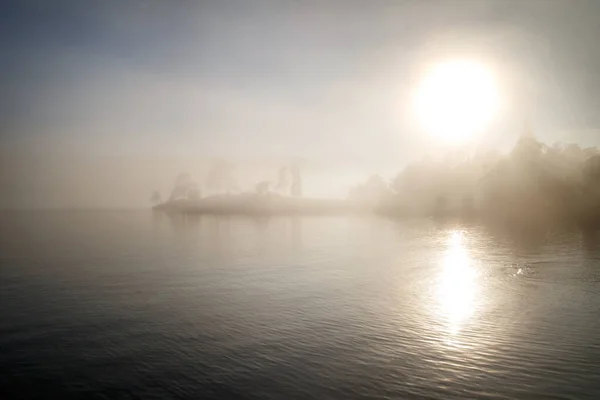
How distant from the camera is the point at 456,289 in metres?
49.5

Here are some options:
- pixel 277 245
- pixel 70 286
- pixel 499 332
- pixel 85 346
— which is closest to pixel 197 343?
pixel 85 346

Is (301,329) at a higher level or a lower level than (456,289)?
higher

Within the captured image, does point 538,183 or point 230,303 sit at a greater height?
point 538,183

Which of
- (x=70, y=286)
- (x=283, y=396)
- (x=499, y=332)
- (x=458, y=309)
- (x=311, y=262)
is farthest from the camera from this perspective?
(x=311, y=262)

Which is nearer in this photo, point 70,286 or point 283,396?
point 283,396

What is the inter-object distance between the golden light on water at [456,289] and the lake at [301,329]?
0.30 metres

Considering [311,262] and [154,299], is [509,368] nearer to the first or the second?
[154,299]

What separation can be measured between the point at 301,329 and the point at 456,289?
26.4 m

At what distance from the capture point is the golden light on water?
124 ft

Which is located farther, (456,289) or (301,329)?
(456,289)

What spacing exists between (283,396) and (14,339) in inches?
982

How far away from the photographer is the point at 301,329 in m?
33.2

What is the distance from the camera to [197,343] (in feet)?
99.5

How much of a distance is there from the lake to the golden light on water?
303 mm
